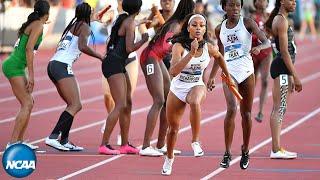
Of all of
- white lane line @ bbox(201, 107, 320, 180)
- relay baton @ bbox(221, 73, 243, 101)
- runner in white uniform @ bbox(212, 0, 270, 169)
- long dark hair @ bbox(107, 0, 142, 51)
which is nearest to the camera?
relay baton @ bbox(221, 73, 243, 101)

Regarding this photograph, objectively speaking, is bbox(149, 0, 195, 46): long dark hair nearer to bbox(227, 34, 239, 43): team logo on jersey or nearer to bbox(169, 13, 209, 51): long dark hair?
bbox(227, 34, 239, 43): team logo on jersey

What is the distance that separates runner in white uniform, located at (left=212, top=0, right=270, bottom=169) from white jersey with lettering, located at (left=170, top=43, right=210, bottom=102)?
578 mm

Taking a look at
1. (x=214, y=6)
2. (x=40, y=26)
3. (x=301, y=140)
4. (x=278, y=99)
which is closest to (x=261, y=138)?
(x=301, y=140)

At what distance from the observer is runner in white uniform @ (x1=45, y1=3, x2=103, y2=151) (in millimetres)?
16562

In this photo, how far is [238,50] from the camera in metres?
14.7

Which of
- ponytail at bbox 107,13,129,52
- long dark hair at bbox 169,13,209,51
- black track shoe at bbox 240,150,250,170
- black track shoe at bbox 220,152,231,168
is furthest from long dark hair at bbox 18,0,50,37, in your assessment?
black track shoe at bbox 240,150,250,170

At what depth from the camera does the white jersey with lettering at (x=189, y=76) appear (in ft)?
46.1

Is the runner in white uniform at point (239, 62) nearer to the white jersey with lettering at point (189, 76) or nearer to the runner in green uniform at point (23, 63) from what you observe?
the white jersey with lettering at point (189, 76)

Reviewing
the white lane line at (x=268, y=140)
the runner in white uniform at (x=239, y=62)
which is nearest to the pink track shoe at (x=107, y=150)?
the white lane line at (x=268, y=140)

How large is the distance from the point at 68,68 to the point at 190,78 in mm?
2993

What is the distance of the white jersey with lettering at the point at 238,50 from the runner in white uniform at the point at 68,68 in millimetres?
2531

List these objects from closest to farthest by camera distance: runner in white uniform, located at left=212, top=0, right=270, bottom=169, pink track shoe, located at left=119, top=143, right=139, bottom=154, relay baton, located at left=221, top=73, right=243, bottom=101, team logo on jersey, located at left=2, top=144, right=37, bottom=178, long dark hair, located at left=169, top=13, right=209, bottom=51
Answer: team logo on jersey, located at left=2, top=144, right=37, bottom=178 → relay baton, located at left=221, top=73, right=243, bottom=101 → long dark hair, located at left=169, top=13, right=209, bottom=51 → runner in white uniform, located at left=212, top=0, right=270, bottom=169 → pink track shoe, located at left=119, top=143, right=139, bottom=154

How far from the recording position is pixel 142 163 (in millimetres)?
15398

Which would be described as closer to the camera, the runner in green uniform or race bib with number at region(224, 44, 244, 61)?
race bib with number at region(224, 44, 244, 61)
